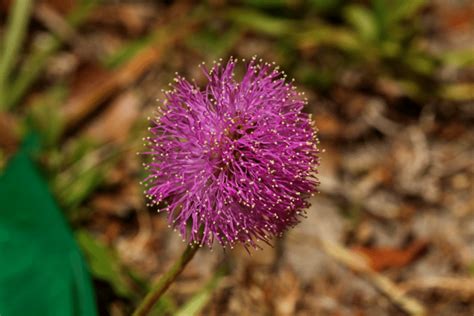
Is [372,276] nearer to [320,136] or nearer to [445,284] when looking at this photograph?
A: [445,284]

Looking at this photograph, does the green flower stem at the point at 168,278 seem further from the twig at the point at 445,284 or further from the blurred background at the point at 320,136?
the twig at the point at 445,284

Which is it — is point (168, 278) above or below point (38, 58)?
below

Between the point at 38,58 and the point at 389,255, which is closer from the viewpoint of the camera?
the point at 389,255

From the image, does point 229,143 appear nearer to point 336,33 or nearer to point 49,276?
point 49,276

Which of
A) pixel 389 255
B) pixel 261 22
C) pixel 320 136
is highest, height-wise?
pixel 261 22

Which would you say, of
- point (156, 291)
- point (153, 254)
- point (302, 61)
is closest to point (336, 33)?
point (302, 61)

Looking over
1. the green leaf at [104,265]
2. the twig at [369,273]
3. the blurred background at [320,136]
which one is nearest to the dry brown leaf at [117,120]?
the blurred background at [320,136]

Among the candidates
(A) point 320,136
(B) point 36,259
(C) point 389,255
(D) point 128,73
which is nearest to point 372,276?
(C) point 389,255
